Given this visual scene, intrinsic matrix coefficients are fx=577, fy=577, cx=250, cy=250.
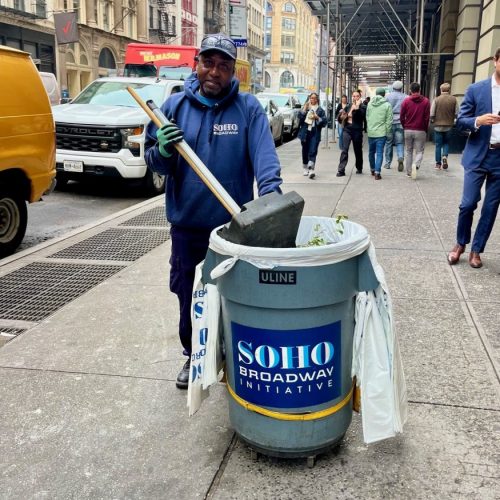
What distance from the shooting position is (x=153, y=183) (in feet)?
33.5

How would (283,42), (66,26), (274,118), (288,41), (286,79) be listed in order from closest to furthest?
1. (274,118)
2. (66,26)
3. (286,79)
4. (283,42)
5. (288,41)

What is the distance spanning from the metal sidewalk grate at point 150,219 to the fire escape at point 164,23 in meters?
43.3

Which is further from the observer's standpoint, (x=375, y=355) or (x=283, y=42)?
(x=283, y=42)

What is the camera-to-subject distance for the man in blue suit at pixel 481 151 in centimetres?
511

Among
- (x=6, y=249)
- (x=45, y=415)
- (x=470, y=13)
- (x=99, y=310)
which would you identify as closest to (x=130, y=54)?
(x=470, y=13)

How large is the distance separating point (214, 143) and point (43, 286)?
9.70ft

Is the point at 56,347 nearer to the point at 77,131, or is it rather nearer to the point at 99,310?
the point at 99,310

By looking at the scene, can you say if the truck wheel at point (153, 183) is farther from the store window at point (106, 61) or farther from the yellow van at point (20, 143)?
the store window at point (106, 61)

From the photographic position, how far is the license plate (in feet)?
31.5

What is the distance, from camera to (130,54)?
2162cm

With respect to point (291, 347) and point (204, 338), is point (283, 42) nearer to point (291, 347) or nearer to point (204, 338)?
point (204, 338)

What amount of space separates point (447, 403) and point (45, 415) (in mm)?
2164

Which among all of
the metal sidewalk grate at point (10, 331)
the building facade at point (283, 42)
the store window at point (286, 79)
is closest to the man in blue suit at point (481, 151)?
the metal sidewalk grate at point (10, 331)

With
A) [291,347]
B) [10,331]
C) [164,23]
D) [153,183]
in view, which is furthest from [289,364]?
[164,23]
